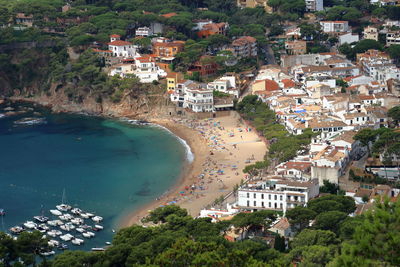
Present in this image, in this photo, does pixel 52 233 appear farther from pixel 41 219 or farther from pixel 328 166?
pixel 328 166

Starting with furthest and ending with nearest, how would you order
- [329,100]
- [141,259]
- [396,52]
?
[396,52], [329,100], [141,259]

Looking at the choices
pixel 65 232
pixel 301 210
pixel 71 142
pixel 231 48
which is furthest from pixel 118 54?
pixel 301 210

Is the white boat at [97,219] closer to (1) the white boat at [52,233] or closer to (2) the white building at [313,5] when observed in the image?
(1) the white boat at [52,233]

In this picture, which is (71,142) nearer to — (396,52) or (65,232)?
(65,232)

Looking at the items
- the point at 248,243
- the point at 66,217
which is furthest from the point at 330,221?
the point at 66,217

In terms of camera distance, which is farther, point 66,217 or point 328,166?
point 66,217

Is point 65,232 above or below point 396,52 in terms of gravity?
below

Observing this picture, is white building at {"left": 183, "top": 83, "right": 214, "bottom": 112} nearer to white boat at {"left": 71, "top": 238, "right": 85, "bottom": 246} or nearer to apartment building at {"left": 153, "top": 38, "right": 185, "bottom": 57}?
apartment building at {"left": 153, "top": 38, "right": 185, "bottom": 57}
